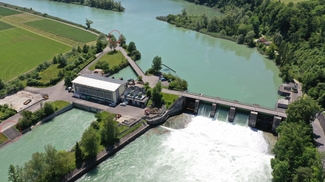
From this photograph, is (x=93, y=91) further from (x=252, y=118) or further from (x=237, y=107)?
(x=252, y=118)

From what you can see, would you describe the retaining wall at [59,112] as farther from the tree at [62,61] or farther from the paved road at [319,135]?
A: the paved road at [319,135]

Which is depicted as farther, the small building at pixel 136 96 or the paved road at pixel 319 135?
the small building at pixel 136 96

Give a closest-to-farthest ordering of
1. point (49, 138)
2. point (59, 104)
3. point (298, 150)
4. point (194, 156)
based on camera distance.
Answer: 1. point (298, 150)
2. point (194, 156)
3. point (49, 138)
4. point (59, 104)

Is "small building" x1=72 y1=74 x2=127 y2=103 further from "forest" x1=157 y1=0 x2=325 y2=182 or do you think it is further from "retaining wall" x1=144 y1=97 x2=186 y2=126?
"forest" x1=157 y1=0 x2=325 y2=182

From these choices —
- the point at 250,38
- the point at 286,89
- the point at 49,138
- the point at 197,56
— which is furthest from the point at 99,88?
the point at 250,38

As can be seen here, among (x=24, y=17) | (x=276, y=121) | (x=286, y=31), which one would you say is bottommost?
(x=276, y=121)

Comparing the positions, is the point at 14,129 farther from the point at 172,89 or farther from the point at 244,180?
the point at 244,180

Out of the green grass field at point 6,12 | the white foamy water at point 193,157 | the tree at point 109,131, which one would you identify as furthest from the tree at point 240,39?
the green grass field at point 6,12
